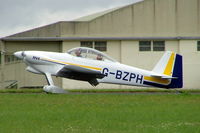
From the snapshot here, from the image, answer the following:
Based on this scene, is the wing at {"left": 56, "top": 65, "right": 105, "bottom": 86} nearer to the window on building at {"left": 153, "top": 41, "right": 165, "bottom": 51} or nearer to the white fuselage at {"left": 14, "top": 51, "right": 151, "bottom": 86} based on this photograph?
the white fuselage at {"left": 14, "top": 51, "right": 151, "bottom": 86}

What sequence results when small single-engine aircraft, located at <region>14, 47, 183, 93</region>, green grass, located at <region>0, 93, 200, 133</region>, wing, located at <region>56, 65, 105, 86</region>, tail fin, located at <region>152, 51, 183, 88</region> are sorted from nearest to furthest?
1. green grass, located at <region>0, 93, 200, 133</region>
2. wing, located at <region>56, 65, 105, 86</region>
3. small single-engine aircraft, located at <region>14, 47, 183, 93</region>
4. tail fin, located at <region>152, 51, 183, 88</region>

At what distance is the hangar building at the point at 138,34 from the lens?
31.4 m

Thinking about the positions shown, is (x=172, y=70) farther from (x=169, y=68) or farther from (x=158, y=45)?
(x=158, y=45)

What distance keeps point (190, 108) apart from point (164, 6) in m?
19.1

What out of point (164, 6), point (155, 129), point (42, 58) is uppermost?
point (164, 6)

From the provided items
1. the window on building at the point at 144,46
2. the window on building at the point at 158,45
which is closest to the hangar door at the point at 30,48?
the window on building at the point at 144,46

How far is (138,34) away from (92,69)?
422 inches

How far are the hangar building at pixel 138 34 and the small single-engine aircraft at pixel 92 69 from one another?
29.3 ft

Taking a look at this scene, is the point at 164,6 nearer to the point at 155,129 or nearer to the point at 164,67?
the point at 164,67

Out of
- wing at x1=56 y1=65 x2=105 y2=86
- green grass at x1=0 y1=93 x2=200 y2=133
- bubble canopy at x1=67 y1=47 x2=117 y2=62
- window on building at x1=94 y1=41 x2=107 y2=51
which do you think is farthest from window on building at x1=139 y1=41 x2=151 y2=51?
green grass at x1=0 y1=93 x2=200 y2=133

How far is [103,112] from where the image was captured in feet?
40.3

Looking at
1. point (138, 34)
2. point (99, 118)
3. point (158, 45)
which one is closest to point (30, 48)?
point (138, 34)

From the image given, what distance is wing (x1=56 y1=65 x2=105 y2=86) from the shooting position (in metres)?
21.2

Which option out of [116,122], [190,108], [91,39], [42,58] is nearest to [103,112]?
[116,122]
